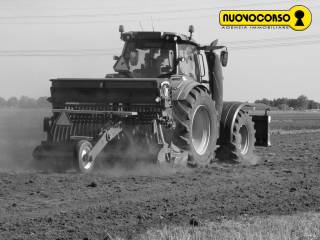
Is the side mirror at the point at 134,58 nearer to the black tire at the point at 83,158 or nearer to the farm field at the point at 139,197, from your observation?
the farm field at the point at 139,197

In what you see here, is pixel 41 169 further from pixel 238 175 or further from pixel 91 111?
pixel 238 175

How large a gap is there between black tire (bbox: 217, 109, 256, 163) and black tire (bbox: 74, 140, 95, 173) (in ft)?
11.4

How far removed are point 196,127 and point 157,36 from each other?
69.7 inches

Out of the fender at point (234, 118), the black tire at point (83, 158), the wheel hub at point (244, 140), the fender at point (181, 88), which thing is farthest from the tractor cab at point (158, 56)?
the black tire at point (83, 158)

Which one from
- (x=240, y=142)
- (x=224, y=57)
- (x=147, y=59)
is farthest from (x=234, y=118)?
(x=147, y=59)

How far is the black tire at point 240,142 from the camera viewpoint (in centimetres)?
1218

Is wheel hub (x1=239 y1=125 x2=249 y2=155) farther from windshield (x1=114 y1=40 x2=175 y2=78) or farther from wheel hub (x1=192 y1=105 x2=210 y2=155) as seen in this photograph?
windshield (x1=114 y1=40 x2=175 y2=78)

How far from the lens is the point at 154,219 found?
666 centimetres

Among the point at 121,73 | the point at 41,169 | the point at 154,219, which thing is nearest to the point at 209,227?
the point at 154,219

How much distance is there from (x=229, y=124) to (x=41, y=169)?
374 cm

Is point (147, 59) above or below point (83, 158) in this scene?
above

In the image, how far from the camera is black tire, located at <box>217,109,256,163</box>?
1218cm

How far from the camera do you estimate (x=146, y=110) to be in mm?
10250

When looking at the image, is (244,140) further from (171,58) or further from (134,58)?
(134,58)
